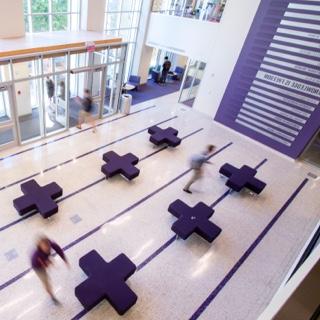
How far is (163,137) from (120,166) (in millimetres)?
2277

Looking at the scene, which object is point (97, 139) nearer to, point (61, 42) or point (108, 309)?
point (61, 42)

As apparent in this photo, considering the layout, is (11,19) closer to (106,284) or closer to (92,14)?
(92,14)

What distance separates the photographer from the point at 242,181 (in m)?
7.38

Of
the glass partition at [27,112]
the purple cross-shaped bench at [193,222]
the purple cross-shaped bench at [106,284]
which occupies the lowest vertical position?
the glass partition at [27,112]

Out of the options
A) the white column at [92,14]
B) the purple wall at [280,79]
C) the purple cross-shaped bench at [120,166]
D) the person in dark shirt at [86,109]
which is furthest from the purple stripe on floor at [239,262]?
the white column at [92,14]

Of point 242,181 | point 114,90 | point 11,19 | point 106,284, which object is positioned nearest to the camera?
point 106,284

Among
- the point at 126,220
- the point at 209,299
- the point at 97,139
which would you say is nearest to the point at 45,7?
the point at 97,139

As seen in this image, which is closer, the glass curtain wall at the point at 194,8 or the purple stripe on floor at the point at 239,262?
the purple stripe on floor at the point at 239,262

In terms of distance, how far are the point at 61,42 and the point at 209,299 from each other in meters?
7.74

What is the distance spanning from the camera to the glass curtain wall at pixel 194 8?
10.7 meters

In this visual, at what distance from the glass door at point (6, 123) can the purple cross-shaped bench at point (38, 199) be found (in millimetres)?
2156

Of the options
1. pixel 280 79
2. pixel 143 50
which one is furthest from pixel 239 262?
pixel 143 50

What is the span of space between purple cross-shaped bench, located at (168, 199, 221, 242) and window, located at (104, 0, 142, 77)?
26.0ft

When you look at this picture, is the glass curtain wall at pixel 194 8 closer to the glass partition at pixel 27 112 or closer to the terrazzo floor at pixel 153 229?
the terrazzo floor at pixel 153 229
